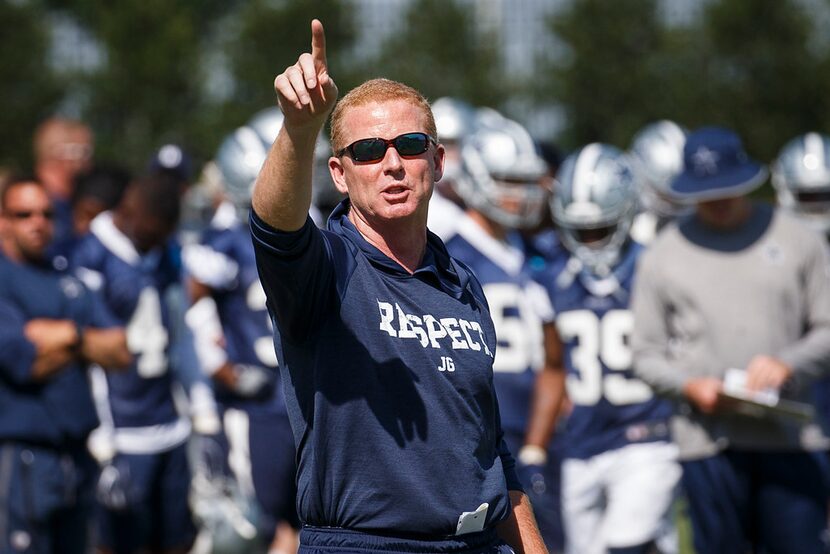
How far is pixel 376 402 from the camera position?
3748mm

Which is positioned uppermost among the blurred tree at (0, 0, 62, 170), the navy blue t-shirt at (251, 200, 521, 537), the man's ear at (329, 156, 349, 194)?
the blurred tree at (0, 0, 62, 170)

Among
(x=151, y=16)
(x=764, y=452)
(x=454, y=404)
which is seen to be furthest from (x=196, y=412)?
(x=151, y=16)

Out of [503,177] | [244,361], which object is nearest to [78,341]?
[244,361]

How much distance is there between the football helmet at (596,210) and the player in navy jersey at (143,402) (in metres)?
2.55

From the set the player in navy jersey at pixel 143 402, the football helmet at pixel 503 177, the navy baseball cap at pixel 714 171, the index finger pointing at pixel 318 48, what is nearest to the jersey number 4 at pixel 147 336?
the player in navy jersey at pixel 143 402

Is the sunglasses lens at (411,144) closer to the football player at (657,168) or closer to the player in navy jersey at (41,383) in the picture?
the player in navy jersey at (41,383)

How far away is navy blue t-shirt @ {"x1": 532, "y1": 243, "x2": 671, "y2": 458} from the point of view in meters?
7.64

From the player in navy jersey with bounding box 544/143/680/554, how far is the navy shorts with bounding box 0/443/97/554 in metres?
2.49

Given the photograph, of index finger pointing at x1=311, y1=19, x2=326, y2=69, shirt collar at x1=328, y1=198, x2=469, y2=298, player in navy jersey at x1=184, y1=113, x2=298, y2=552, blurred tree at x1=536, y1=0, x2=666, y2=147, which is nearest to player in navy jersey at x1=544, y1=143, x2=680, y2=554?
player in navy jersey at x1=184, y1=113, x2=298, y2=552

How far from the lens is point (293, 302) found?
3562 millimetres

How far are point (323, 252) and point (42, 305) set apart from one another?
4.26m

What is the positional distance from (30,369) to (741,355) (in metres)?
3.28

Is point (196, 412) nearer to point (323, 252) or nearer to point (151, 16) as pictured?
point (323, 252)

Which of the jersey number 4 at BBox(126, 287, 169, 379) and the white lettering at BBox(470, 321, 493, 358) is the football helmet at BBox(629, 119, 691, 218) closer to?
the jersey number 4 at BBox(126, 287, 169, 379)
